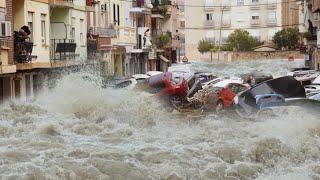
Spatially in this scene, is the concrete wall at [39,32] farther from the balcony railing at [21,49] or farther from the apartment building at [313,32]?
the apartment building at [313,32]

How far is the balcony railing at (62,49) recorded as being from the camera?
3288 centimetres

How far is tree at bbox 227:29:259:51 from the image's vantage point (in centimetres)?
9469

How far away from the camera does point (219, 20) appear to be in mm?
101750

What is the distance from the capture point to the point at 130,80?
34.1 m

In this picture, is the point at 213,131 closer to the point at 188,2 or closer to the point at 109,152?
the point at 109,152

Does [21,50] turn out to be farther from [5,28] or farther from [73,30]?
[73,30]

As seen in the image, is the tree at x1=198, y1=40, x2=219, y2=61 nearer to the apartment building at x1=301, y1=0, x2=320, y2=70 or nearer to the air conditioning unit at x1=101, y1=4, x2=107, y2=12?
the apartment building at x1=301, y1=0, x2=320, y2=70

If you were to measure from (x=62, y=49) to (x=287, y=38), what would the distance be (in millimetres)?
60695

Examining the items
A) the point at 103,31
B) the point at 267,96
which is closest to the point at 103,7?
the point at 103,31

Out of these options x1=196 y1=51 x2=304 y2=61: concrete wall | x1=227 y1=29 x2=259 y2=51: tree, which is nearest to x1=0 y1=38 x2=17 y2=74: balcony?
x1=196 y1=51 x2=304 y2=61: concrete wall

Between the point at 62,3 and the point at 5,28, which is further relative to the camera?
the point at 62,3

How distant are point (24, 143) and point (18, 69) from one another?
9124 millimetres

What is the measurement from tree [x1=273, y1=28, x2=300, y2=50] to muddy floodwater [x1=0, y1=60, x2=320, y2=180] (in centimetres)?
6371

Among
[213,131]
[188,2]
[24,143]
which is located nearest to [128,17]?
[213,131]
